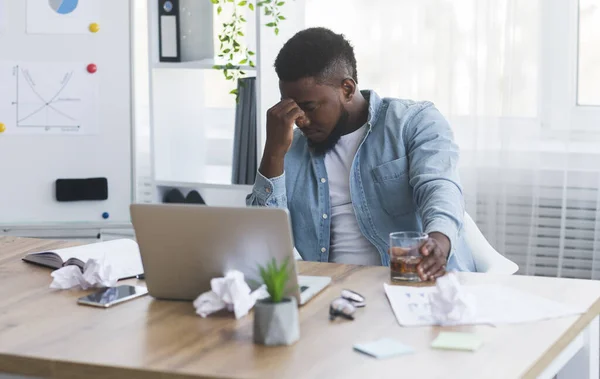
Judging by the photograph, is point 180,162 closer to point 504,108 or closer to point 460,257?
point 504,108

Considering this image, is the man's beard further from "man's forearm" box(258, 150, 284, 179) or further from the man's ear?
"man's forearm" box(258, 150, 284, 179)

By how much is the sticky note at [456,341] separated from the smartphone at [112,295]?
64cm

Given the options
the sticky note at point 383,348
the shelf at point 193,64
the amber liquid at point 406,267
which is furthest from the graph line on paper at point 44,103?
the sticky note at point 383,348

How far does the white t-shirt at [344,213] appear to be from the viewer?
2375 mm

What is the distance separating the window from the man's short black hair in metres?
1.09

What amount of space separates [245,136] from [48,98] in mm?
731

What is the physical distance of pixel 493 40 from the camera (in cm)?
311

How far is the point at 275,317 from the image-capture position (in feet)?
4.72

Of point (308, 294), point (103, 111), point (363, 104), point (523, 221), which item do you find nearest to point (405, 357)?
point (308, 294)

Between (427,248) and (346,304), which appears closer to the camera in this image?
(346,304)

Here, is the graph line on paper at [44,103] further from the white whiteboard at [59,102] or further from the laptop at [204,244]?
the laptop at [204,244]

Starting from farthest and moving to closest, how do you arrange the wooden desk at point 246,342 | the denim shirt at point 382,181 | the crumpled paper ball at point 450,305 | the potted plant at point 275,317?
the denim shirt at point 382,181, the crumpled paper ball at point 450,305, the potted plant at point 275,317, the wooden desk at point 246,342

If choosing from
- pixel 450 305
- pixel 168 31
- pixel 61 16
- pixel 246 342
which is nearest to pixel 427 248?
pixel 450 305

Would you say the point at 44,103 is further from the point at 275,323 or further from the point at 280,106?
the point at 275,323
